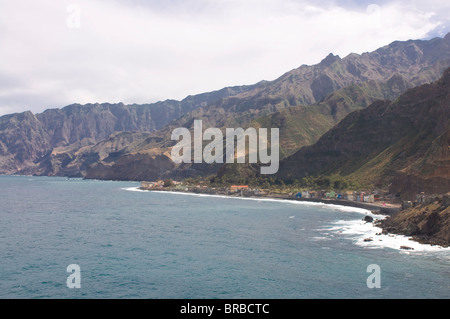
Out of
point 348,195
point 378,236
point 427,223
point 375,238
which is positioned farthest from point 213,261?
point 348,195

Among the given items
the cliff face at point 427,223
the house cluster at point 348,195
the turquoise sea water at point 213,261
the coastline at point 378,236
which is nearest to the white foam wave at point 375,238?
the coastline at point 378,236

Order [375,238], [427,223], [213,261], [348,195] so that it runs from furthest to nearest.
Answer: [348,195]
[375,238]
[427,223]
[213,261]

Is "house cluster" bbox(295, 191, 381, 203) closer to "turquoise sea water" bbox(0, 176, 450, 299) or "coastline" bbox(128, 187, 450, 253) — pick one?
"coastline" bbox(128, 187, 450, 253)

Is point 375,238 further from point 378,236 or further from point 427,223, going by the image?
point 427,223

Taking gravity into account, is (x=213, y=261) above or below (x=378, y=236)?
below

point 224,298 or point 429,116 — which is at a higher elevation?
point 429,116
